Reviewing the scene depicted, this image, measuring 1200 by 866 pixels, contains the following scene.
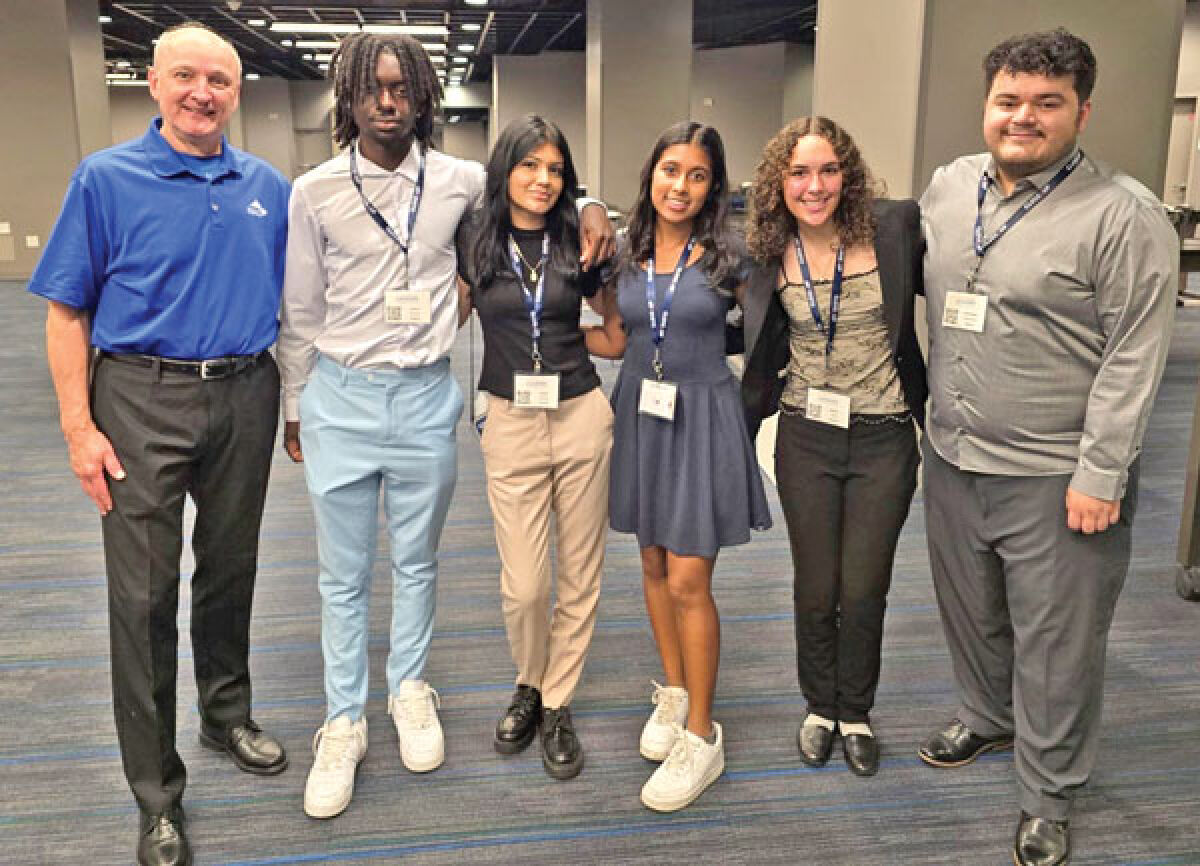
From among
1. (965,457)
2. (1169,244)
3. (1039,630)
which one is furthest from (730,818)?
(1169,244)

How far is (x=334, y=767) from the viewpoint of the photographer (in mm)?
2287

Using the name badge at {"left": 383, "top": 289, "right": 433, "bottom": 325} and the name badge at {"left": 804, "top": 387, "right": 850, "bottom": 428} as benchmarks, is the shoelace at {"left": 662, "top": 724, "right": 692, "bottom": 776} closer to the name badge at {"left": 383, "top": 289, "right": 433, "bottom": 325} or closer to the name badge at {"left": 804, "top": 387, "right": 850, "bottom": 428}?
the name badge at {"left": 804, "top": 387, "right": 850, "bottom": 428}

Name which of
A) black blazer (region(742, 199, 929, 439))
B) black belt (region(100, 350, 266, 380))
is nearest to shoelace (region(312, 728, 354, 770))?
black belt (region(100, 350, 266, 380))

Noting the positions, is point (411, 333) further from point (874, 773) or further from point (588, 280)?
point (874, 773)

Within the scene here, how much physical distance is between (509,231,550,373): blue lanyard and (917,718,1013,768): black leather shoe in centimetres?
132

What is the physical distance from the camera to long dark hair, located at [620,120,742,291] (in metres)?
2.13

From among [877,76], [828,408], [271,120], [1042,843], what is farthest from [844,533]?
[271,120]

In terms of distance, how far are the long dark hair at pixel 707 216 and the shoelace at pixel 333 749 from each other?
4.18ft

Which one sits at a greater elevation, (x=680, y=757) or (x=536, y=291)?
(x=536, y=291)

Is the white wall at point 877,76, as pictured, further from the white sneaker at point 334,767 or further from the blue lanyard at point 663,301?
the white sneaker at point 334,767

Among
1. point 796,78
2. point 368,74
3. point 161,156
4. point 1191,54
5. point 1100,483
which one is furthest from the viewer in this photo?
point 796,78

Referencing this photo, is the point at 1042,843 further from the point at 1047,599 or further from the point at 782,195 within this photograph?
the point at 782,195

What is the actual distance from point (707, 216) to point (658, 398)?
0.41 meters

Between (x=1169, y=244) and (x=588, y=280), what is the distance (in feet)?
3.79
